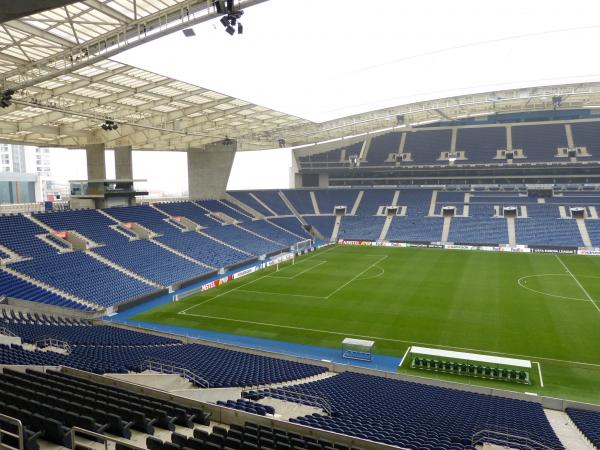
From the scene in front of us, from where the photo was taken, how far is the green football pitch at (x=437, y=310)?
19.8 metres

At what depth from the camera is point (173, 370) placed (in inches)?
549

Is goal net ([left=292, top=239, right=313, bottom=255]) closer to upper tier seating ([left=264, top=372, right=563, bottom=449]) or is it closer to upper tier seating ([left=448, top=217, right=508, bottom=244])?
upper tier seating ([left=448, top=217, right=508, bottom=244])

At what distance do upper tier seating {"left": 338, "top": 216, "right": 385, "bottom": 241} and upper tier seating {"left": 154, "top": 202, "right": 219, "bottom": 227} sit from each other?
1793 cm

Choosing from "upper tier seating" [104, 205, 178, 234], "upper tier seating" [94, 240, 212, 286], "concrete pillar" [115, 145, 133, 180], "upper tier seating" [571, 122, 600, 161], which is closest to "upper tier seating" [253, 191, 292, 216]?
"upper tier seating" [104, 205, 178, 234]

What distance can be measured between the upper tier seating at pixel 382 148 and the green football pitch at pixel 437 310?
26.8 metres

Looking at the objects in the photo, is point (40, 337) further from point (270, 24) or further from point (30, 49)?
point (270, 24)

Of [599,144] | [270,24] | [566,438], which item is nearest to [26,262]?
[270,24]

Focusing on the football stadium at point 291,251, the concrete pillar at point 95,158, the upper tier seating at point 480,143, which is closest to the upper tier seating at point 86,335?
the football stadium at point 291,251

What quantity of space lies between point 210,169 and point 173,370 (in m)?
42.5

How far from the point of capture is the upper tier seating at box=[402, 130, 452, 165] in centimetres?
6200

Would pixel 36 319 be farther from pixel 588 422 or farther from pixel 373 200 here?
pixel 373 200

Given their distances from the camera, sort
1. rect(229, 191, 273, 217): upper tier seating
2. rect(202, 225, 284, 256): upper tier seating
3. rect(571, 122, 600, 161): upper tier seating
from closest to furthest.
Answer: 1. rect(202, 225, 284, 256): upper tier seating
2. rect(571, 122, 600, 161): upper tier seating
3. rect(229, 191, 273, 217): upper tier seating

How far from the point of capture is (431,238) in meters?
51.9

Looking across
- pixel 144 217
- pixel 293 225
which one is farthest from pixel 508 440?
pixel 293 225
